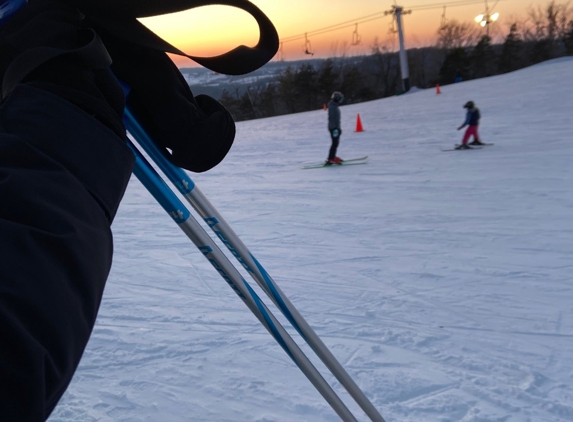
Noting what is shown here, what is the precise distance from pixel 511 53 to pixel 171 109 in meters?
45.0

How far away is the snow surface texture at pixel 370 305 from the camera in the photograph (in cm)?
215

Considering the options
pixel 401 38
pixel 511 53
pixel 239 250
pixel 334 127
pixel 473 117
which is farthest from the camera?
pixel 511 53

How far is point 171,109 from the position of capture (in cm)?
104

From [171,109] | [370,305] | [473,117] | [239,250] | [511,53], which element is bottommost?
[370,305]

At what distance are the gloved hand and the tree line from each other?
3485 centimetres

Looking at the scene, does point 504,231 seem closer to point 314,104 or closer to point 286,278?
point 286,278

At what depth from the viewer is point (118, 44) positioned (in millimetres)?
937

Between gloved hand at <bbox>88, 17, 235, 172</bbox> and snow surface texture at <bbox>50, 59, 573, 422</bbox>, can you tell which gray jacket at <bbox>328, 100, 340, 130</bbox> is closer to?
snow surface texture at <bbox>50, 59, 573, 422</bbox>

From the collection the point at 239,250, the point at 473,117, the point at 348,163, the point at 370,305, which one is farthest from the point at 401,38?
the point at 239,250

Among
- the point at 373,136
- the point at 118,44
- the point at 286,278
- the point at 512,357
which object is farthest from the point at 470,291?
the point at 373,136

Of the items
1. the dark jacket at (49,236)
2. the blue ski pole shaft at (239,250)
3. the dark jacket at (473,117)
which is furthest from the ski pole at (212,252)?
the dark jacket at (473,117)

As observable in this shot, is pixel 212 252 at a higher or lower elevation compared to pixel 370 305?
higher

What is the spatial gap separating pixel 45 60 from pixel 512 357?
99.0 inches

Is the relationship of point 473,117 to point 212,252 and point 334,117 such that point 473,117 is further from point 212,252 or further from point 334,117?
point 212,252
